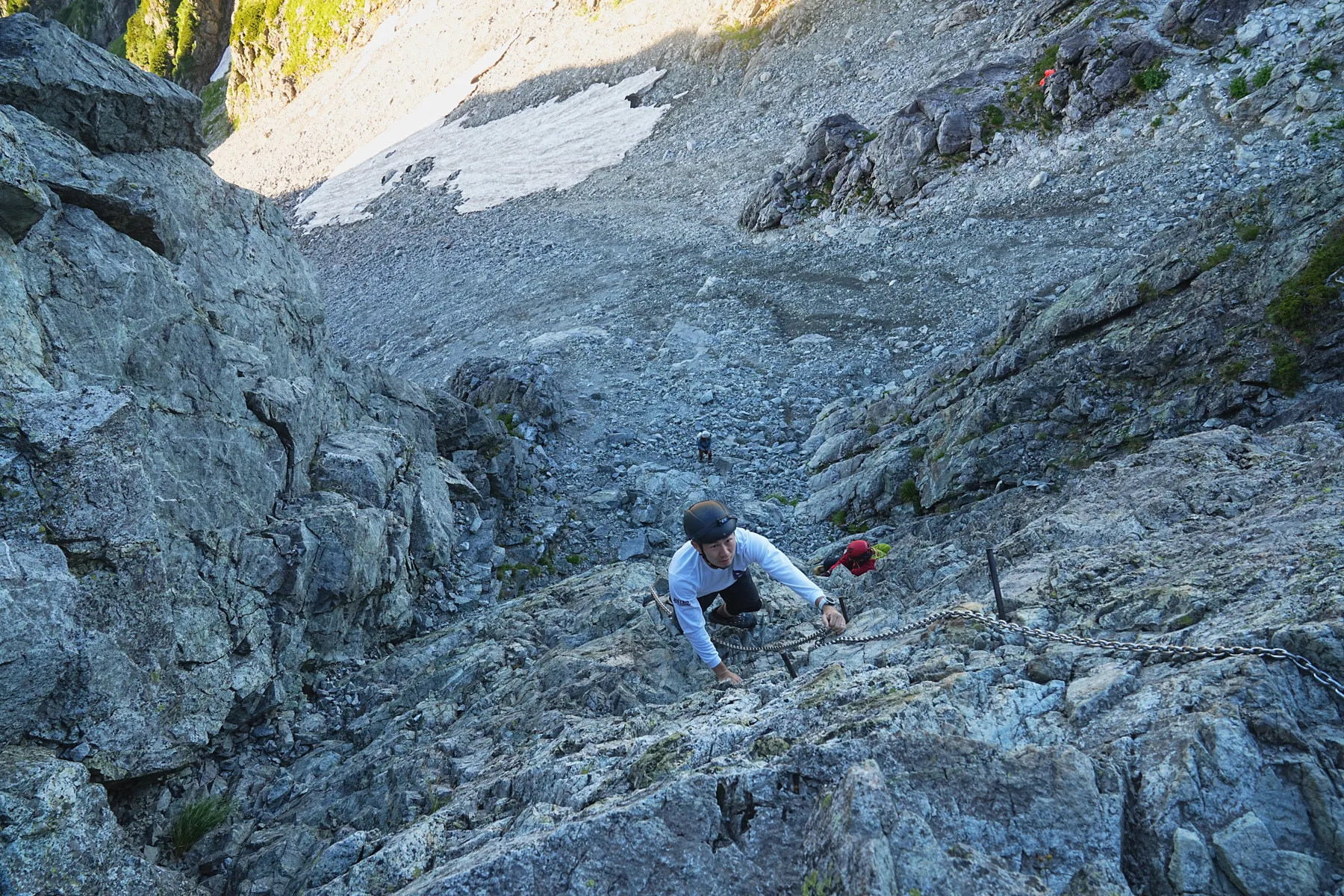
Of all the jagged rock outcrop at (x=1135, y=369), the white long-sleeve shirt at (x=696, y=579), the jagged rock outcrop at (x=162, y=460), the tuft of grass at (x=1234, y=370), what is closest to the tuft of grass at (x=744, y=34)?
the jagged rock outcrop at (x=1135, y=369)

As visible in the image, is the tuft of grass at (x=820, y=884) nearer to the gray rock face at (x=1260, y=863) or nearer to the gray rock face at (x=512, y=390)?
the gray rock face at (x=1260, y=863)

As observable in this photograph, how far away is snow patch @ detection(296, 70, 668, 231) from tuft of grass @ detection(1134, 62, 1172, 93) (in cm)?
2024

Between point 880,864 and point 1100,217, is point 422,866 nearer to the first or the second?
point 880,864

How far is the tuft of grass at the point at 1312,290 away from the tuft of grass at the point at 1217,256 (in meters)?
1.27

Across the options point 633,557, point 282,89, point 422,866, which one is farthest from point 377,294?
point 282,89

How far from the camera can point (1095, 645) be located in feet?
15.5

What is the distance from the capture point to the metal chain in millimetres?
3875

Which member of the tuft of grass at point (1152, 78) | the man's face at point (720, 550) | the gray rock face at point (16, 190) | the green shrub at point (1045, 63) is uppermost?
the gray rock face at point (16, 190)

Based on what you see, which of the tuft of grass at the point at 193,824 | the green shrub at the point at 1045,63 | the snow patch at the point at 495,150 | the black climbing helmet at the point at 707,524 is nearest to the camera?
the black climbing helmet at the point at 707,524

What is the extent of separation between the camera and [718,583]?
7.23m

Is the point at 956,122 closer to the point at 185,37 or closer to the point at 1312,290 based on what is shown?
the point at 1312,290

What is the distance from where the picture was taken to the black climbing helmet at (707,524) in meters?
6.18

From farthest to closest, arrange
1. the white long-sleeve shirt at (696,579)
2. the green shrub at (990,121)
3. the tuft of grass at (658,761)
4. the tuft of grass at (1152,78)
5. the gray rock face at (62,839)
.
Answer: the green shrub at (990,121)
the tuft of grass at (1152,78)
the white long-sleeve shirt at (696,579)
the gray rock face at (62,839)
the tuft of grass at (658,761)

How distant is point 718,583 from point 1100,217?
18048 mm
